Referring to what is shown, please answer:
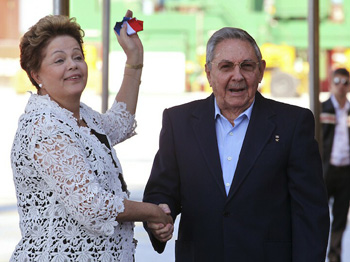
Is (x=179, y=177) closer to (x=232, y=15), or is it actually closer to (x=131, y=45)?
(x=131, y=45)

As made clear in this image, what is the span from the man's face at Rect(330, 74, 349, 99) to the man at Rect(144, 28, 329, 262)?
3.82 metres

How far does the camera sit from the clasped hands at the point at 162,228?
2.52 m

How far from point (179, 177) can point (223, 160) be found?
0.19 m

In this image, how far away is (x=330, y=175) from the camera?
20.1 feet

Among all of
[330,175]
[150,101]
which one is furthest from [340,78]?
[150,101]

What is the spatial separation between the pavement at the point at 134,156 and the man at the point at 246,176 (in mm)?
3839

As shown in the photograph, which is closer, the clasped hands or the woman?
the woman

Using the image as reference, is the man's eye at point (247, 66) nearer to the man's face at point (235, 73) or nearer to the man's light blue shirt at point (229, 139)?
the man's face at point (235, 73)

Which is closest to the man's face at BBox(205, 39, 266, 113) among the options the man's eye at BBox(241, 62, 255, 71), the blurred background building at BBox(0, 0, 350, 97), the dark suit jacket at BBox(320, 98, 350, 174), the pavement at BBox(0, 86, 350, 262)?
the man's eye at BBox(241, 62, 255, 71)

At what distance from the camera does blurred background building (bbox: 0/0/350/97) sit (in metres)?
26.8

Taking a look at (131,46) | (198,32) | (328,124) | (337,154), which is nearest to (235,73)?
(131,46)

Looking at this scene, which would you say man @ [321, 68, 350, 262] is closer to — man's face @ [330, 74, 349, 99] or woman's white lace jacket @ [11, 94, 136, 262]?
man's face @ [330, 74, 349, 99]

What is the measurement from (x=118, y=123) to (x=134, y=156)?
11.0 meters

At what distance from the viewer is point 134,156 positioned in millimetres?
13812
